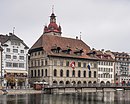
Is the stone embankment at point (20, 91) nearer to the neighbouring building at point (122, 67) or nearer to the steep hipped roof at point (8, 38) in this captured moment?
the steep hipped roof at point (8, 38)

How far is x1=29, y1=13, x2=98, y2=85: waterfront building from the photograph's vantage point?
362ft

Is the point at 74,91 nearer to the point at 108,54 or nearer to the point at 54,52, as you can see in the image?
the point at 54,52

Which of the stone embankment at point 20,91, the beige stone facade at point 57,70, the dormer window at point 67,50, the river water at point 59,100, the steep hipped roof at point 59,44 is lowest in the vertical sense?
the river water at point 59,100

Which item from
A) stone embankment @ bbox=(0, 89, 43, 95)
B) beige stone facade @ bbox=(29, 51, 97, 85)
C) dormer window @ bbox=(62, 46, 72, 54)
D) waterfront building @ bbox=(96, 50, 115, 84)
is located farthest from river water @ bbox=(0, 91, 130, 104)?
waterfront building @ bbox=(96, 50, 115, 84)

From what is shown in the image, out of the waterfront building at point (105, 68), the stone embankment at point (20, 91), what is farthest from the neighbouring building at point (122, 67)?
the stone embankment at point (20, 91)

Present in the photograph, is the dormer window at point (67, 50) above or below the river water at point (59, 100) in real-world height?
above

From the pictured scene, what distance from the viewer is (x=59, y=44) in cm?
11750

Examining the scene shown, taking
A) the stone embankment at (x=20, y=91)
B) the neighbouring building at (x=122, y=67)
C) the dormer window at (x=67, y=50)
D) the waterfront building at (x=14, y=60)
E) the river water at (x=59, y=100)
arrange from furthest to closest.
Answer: the neighbouring building at (x=122, y=67) < the dormer window at (x=67, y=50) < the waterfront building at (x=14, y=60) < the stone embankment at (x=20, y=91) < the river water at (x=59, y=100)

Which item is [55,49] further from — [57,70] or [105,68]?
[105,68]

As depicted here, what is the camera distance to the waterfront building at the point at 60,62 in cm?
11029

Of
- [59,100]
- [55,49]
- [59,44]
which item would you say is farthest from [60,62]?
[59,100]

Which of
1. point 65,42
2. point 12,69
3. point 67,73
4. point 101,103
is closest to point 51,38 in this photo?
point 65,42

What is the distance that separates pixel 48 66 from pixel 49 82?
4971mm

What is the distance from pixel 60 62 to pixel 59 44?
757cm
